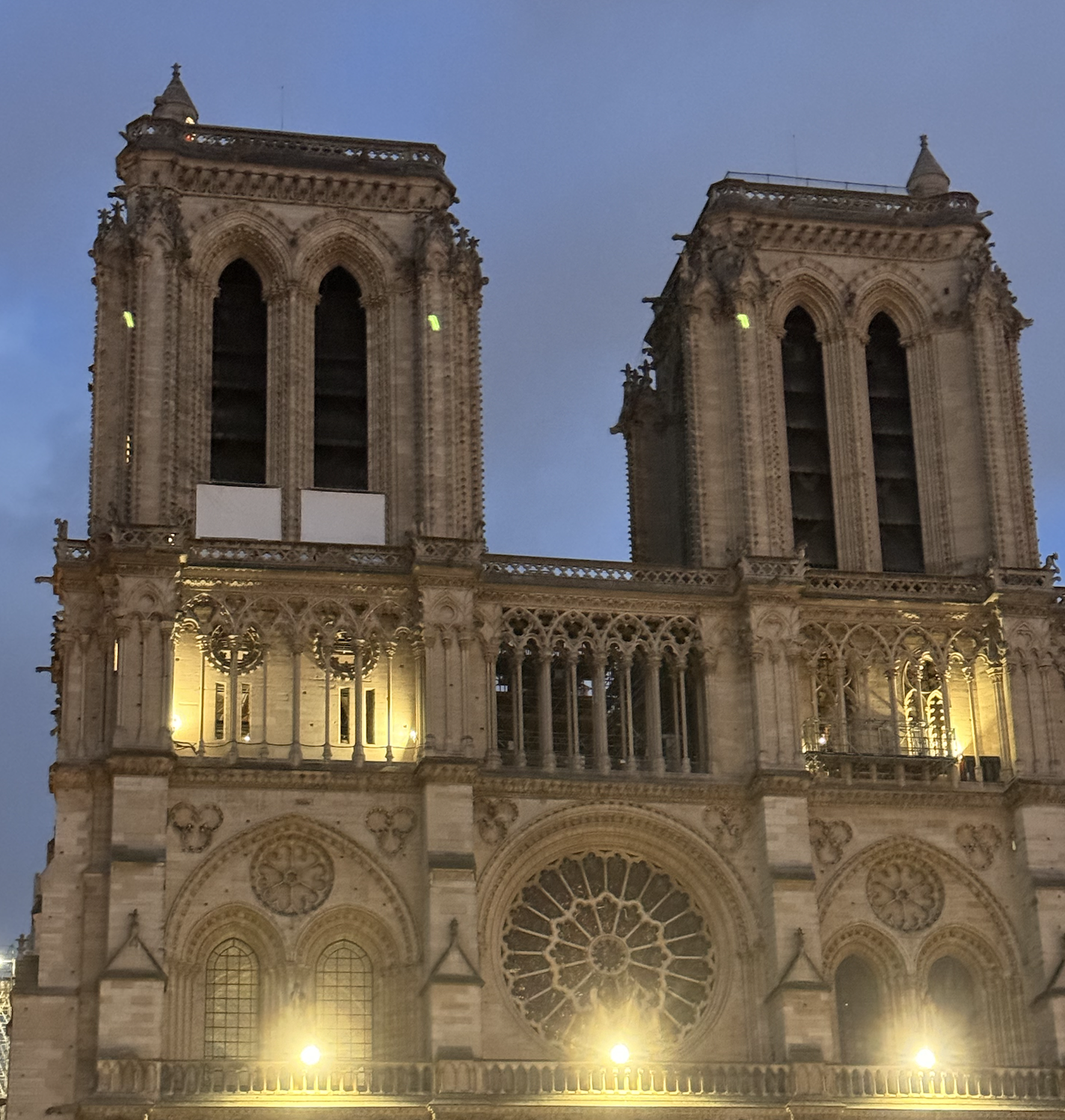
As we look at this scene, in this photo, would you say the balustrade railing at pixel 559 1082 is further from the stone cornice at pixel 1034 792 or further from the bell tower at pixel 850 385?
the bell tower at pixel 850 385

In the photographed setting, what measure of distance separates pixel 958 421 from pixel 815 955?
43.8ft

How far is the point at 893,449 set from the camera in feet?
175

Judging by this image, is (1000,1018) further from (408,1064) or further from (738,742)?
(408,1064)

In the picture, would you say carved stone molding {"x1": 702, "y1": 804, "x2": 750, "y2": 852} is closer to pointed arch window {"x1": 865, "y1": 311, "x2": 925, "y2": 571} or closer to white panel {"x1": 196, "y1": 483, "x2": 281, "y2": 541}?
pointed arch window {"x1": 865, "y1": 311, "x2": 925, "y2": 571}

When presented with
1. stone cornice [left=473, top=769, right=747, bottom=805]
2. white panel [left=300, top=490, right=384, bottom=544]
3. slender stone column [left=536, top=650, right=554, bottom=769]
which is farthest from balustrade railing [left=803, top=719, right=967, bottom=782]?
white panel [left=300, top=490, right=384, bottom=544]

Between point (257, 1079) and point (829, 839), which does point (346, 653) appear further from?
point (829, 839)

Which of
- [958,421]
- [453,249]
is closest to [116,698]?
[453,249]

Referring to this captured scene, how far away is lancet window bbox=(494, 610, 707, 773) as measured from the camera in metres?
47.8

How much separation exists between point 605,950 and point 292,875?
648 cm

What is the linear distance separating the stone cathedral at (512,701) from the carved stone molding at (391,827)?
0.08 m

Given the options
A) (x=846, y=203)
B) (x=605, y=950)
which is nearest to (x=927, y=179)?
(x=846, y=203)

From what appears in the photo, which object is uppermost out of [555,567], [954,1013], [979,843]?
[555,567]

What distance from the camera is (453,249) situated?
5097 cm

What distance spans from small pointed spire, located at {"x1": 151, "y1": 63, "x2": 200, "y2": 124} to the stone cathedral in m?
0.10
